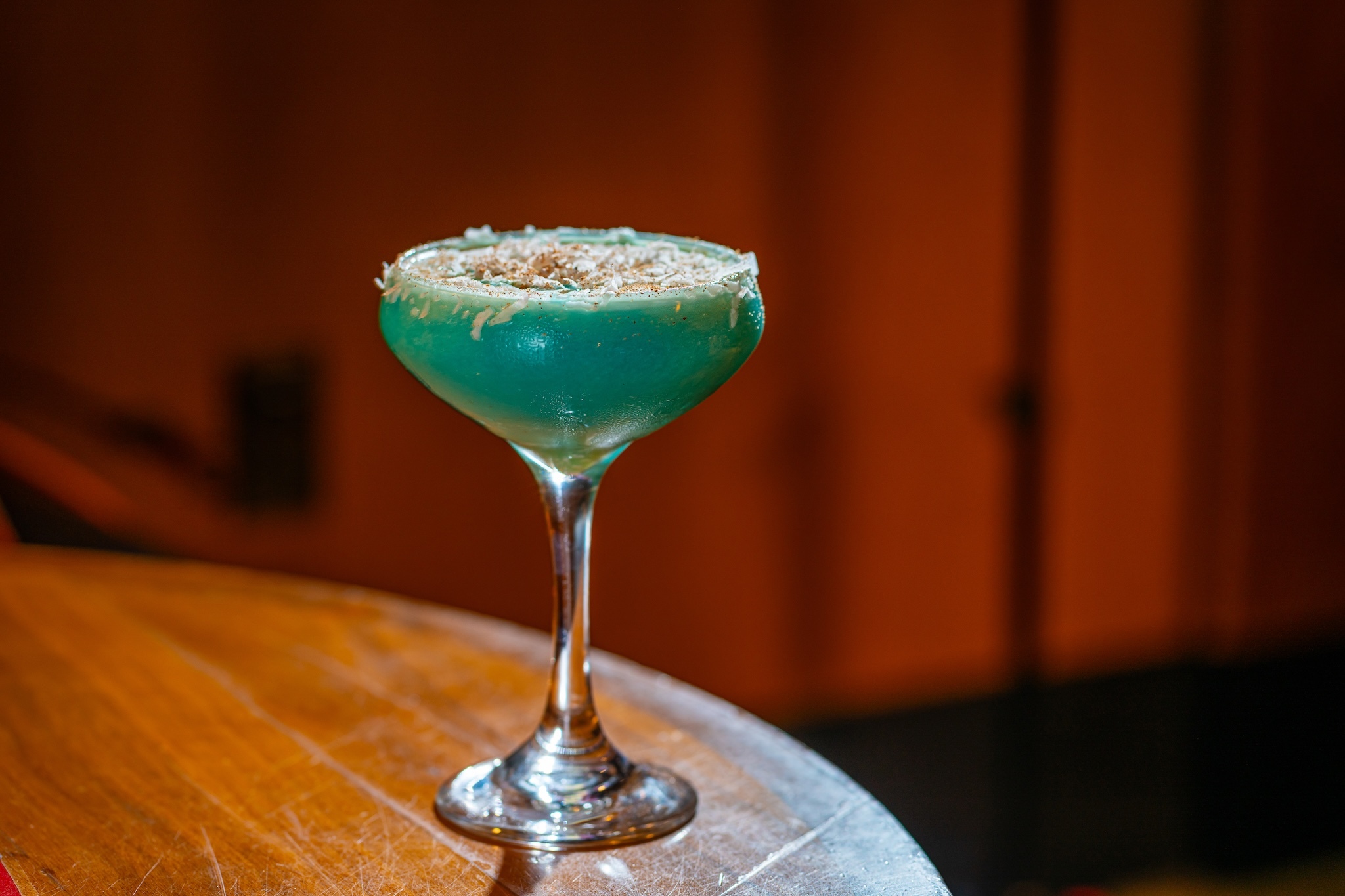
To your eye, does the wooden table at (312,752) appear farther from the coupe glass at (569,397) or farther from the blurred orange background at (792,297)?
the blurred orange background at (792,297)

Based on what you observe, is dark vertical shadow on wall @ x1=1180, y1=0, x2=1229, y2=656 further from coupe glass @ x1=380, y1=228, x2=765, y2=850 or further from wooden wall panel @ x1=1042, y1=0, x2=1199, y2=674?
coupe glass @ x1=380, y1=228, x2=765, y2=850

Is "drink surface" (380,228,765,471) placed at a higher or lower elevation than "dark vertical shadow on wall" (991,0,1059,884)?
higher

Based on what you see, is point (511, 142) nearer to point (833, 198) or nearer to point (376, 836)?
point (833, 198)

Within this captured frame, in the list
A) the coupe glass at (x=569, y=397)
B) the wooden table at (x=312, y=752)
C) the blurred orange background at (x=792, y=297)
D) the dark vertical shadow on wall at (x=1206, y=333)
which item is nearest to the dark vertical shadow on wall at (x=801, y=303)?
the blurred orange background at (x=792, y=297)

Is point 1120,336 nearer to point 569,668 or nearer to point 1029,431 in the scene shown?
point 1029,431

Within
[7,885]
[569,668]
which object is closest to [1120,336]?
[569,668]

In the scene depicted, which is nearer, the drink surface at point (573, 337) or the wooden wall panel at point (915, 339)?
the drink surface at point (573, 337)

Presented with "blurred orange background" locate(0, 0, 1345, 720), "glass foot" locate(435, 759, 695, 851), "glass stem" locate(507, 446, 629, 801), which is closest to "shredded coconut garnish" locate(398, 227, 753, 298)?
"glass stem" locate(507, 446, 629, 801)
